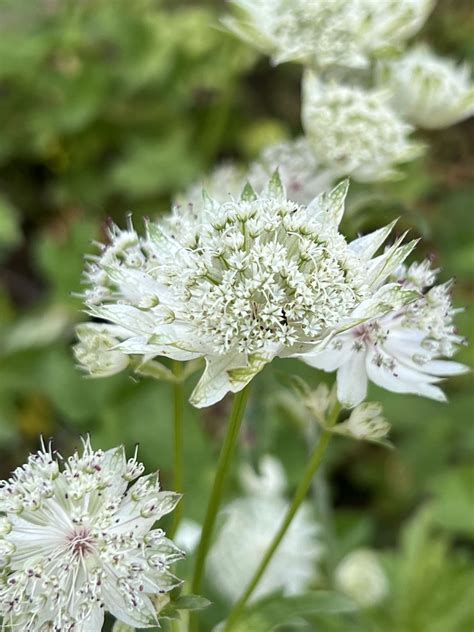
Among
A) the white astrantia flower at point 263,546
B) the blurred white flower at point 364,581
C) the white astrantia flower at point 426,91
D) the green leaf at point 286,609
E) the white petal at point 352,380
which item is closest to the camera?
the white petal at point 352,380

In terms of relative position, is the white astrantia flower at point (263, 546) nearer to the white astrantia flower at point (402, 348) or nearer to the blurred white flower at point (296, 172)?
the blurred white flower at point (296, 172)

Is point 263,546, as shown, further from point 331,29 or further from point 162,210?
point 162,210

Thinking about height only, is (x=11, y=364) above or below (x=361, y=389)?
above

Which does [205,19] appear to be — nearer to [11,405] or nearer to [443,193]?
[443,193]

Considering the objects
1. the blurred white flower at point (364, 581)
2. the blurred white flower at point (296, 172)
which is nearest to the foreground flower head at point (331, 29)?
the blurred white flower at point (296, 172)

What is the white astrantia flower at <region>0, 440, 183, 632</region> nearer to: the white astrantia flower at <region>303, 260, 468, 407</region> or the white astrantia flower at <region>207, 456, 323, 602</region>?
the white astrantia flower at <region>303, 260, 468, 407</region>

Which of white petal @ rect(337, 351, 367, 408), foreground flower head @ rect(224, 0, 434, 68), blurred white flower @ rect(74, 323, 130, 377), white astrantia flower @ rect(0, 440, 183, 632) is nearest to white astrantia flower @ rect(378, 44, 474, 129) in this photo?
foreground flower head @ rect(224, 0, 434, 68)

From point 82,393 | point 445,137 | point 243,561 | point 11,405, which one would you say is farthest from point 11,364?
point 445,137
